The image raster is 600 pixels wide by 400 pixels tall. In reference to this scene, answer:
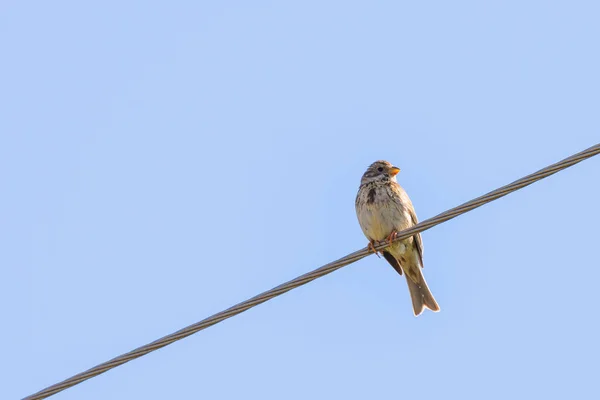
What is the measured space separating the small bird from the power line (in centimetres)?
280

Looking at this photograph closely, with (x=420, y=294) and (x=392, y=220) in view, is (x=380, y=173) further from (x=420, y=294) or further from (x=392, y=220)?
(x=420, y=294)

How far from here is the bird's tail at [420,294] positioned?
10.9 metres

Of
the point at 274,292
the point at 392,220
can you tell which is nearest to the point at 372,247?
the point at 392,220

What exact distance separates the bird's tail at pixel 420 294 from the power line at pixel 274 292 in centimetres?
396

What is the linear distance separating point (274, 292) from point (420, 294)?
15.3 feet

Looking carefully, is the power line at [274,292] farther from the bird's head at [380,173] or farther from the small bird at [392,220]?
the bird's head at [380,173]

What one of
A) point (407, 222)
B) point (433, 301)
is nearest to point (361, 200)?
point (407, 222)

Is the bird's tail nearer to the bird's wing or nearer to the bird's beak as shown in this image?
the bird's wing

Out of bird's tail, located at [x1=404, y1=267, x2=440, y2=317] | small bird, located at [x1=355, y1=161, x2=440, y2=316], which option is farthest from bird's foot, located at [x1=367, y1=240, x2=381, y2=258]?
bird's tail, located at [x1=404, y1=267, x2=440, y2=317]

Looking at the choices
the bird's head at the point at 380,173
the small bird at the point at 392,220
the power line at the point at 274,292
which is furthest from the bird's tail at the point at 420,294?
the power line at the point at 274,292

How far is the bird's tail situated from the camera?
35.7ft

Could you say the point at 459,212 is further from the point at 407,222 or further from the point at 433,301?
the point at 433,301

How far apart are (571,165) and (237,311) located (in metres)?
1.98

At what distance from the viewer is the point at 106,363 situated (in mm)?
6066
